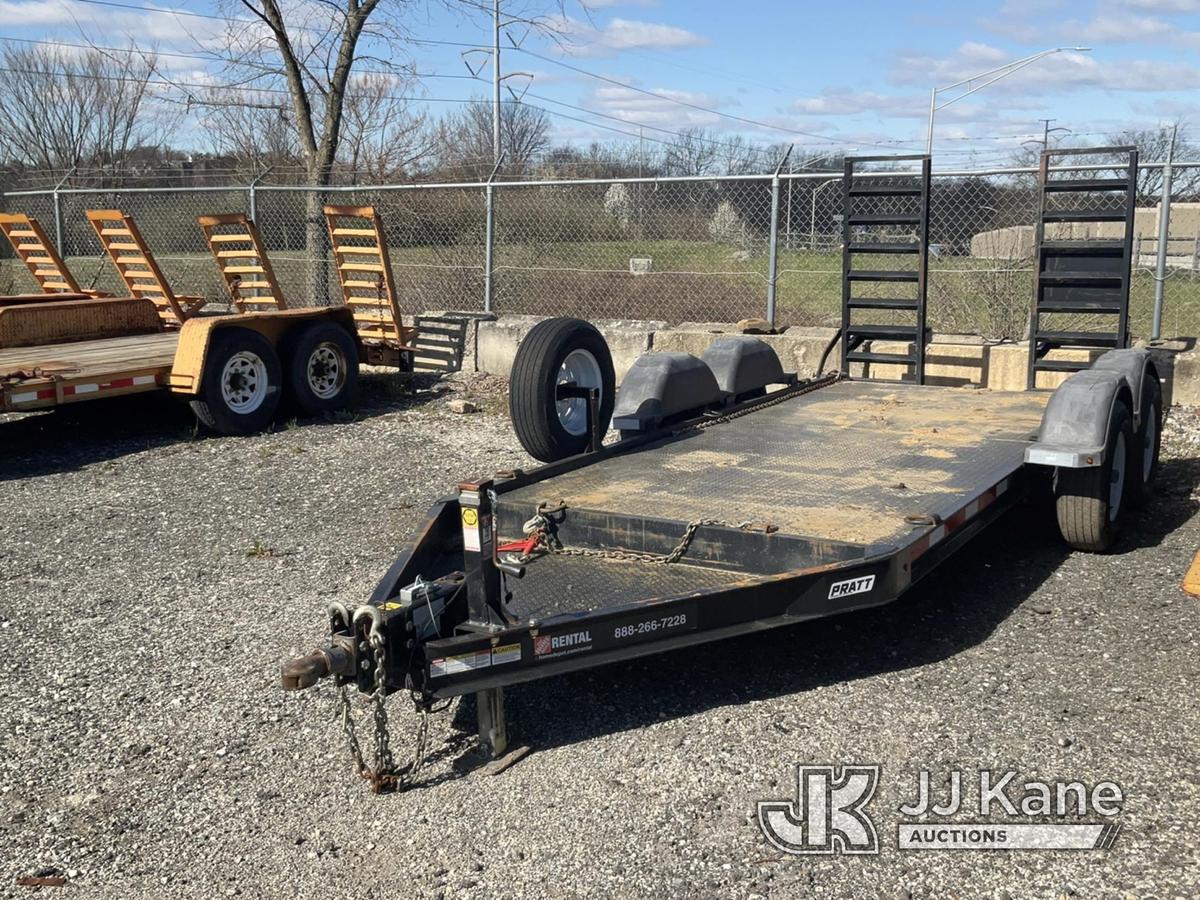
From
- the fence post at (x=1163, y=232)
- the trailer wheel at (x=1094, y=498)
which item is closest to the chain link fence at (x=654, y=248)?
the fence post at (x=1163, y=232)

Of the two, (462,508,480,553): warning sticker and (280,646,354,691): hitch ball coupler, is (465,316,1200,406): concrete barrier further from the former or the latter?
(280,646,354,691): hitch ball coupler

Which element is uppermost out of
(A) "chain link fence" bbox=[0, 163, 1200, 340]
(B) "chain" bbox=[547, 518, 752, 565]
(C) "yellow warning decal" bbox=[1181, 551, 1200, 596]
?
(A) "chain link fence" bbox=[0, 163, 1200, 340]

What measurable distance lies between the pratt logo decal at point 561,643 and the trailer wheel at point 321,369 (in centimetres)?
709

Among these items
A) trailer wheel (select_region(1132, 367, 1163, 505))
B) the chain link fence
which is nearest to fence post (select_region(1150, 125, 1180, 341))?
the chain link fence

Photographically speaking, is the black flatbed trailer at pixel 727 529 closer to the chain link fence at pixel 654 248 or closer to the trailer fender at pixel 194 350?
the trailer fender at pixel 194 350

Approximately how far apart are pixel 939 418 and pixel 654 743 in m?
3.54

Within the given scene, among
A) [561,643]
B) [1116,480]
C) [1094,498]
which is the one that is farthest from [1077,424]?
[561,643]

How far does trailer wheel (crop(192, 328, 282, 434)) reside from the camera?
9500mm

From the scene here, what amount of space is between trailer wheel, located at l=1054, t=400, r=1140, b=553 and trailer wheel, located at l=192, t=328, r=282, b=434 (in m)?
6.59

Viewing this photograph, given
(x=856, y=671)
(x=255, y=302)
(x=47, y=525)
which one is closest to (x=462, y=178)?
(x=255, y=302)

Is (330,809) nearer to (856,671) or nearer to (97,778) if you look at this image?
(97,778)

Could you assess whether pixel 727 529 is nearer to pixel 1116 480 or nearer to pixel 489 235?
pixel 1116 480

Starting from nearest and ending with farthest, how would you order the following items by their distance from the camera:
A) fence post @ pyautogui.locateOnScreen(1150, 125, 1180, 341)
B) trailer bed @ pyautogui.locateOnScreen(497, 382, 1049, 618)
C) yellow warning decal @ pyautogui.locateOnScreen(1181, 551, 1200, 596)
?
1. trailer bed @ pyautogui.locateOnScreen(497, 382, 1049, 618)
2. yellow warning decal @ pyautogui.locateOnScreen(1181, 551, 1200, 596)
3. fence post @ pyautogui.locateOnScreen(1150, 125, 1180, 341)

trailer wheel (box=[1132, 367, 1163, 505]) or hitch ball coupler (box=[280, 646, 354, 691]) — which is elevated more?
trailer wheel (box=[1132, 367, 1163, 505])
